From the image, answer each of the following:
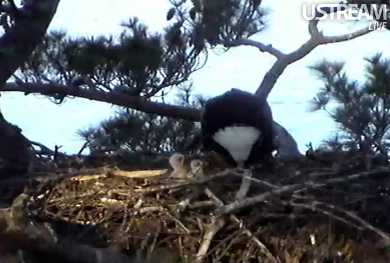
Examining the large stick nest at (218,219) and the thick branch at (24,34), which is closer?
the large stick nest at (218,219)

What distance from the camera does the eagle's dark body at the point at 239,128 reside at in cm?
281

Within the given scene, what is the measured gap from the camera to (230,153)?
282 centimetres

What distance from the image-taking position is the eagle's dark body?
2814 millimetres

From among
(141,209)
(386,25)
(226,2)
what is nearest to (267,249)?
(141,209)

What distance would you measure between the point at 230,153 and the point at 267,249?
1.97ft

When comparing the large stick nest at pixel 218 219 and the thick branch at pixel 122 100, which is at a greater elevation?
the thick branch at pixel 122 100

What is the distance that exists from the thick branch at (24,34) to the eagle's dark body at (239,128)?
604 millimetres

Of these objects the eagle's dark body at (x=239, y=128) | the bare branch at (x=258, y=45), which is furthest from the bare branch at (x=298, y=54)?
the eagle's dark body at (x=239, y=128)

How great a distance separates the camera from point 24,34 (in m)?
2.61

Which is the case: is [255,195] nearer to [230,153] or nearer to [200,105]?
[230,153]

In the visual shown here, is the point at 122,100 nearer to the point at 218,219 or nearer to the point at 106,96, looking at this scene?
the point at 106,96

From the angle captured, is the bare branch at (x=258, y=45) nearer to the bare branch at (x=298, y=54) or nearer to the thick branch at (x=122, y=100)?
the bare branch at (x=298, y=54)

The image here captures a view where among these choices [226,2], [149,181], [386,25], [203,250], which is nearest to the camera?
[203,250]

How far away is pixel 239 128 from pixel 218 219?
65 cm
